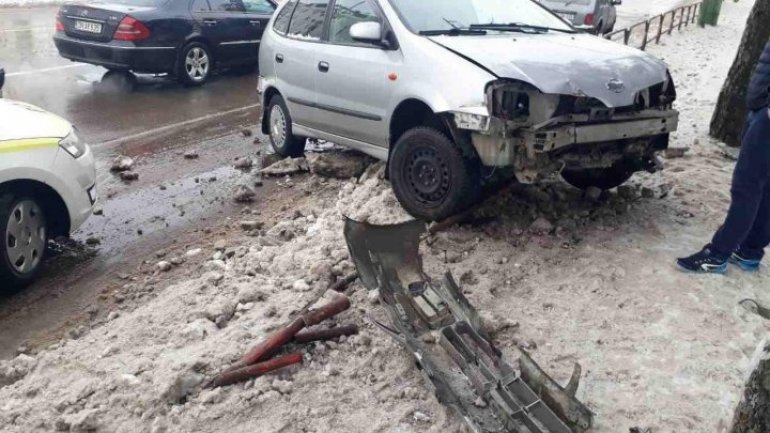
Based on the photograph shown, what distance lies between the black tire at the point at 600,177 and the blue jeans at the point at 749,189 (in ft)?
3.90

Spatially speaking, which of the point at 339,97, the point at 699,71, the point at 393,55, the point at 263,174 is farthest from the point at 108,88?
the point at 699,71

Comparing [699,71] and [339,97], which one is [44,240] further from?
[699,71]

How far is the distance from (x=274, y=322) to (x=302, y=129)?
11.4ft

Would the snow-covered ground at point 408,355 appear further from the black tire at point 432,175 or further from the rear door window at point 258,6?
the rear door window at point 258,6

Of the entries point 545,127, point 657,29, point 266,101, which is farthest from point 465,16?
point 657,29

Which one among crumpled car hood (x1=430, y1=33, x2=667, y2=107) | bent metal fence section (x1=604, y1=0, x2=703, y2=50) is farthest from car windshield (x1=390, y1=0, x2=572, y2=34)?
bent metal fence section (x1=604, y1=0, x2=703, y2=50)

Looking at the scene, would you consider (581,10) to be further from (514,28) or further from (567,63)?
(567,63)

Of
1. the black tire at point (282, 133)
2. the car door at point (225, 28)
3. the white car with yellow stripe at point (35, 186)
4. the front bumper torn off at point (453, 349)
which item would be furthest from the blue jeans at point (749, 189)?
the car door at point (225, 28)

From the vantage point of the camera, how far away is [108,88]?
11.1m

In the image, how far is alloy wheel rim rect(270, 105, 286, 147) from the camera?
24.8 ft

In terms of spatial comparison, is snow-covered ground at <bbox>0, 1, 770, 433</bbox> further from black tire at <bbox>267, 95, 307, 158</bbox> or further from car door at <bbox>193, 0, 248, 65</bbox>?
car door at <bbox>193, 0, 248, 65</bbox>

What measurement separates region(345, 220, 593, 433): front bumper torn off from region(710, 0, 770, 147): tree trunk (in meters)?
4.39

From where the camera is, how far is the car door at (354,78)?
5793 millimetres

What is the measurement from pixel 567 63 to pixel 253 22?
8361 millimetres
